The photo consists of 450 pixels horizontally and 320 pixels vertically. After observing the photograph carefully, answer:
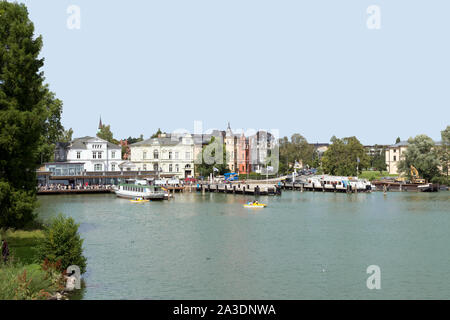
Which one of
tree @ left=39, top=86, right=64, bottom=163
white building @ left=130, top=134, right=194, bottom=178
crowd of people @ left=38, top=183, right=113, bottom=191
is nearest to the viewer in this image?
tree @ left=39, top=86, right=64, bottom=163

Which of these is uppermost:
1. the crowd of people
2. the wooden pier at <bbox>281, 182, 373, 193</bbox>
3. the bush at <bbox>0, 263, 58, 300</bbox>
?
the crowd of people

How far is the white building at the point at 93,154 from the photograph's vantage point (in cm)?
12494

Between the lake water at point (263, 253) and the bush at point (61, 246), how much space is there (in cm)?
219

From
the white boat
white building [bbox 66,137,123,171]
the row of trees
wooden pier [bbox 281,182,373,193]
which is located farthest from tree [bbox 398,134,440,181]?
white building [bbox 66,137,123,171]

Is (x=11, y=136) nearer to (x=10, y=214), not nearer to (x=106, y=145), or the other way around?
(x=10, y=214)

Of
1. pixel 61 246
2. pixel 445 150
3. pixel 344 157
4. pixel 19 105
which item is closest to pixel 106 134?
pixel 344 157

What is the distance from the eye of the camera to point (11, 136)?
3644 centimetres

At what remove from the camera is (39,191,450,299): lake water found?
30.7 meters

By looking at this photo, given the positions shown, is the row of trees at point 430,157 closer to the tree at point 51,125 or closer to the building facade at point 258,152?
the building facade at point 258,152

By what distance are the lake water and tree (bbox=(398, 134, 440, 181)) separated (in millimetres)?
55048

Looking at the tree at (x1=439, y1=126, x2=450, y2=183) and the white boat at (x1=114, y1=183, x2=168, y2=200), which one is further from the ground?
the tree at (x1=439, y1=126, x2=450, y2=183)

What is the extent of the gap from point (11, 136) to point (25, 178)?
17.9 feet

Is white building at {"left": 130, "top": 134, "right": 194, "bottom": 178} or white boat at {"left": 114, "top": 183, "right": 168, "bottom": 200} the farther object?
white building at {"left": 130, "top": 134, "right": 194, "bottom": 178}

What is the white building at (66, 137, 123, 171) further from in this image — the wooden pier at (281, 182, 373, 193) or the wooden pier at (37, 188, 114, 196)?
the wooden pier at (281, 182, 373, 193)
